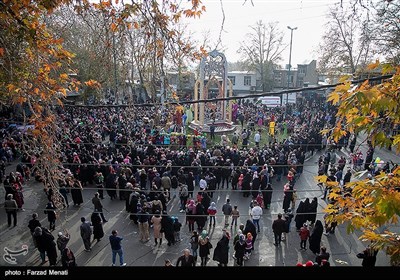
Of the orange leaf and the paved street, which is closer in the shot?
the orange leaf

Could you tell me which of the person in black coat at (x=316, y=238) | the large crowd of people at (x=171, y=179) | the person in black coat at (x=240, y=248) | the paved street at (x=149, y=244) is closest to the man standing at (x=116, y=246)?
the large crowd of people at (x=171, y=179)

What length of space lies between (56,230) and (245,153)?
346 inches

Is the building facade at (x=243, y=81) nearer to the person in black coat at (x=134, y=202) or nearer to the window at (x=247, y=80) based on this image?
the window at (x=247, y=80)

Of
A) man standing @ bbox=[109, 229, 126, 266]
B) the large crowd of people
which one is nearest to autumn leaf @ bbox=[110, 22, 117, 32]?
the large crowd of people

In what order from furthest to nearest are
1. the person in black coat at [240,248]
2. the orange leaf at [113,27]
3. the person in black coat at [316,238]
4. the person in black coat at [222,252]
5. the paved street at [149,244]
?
the person in black coat at [316,238] < the paved street at [149,244] < the person in black coat at [240,248] < the person in black coat at [222,252] < the orange leaf at [113,27]

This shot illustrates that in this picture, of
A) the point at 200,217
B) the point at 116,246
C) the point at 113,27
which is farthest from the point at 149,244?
the point at 113,27

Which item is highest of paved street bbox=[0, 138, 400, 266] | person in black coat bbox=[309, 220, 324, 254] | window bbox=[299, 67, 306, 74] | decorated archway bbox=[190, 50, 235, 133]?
window bbox=[299, 67, 306, 74]

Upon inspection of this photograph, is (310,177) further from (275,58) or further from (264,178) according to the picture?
(275,58)

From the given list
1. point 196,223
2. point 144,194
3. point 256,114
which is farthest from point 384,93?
point 256,114

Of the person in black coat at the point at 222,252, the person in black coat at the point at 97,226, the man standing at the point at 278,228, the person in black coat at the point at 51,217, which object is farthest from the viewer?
the person in black coat at the point at 51,217

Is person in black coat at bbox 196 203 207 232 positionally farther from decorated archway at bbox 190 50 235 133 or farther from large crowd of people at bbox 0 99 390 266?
decorated archway at bbox 190 50 235 133

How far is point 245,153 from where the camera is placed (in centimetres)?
1568

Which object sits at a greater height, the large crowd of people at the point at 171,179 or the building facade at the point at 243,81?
the building facade at the point at 243,81

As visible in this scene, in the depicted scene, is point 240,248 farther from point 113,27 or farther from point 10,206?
point 10,206
